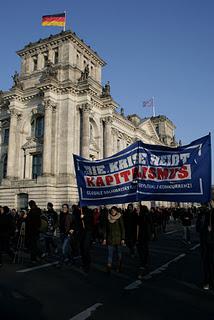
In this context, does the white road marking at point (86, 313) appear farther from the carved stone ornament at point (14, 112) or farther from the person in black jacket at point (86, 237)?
the carved stone ornament at point (14, 112)

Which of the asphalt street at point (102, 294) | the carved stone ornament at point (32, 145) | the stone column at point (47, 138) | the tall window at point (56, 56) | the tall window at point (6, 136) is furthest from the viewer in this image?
the tall window at point (6, 136)

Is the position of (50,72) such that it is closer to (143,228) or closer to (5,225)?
(5,225)

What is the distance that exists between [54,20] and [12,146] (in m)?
16.6

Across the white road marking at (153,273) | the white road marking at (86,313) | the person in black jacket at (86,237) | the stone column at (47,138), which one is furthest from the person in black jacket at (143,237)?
the stone column at (47,138)

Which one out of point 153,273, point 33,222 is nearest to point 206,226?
point 153,273

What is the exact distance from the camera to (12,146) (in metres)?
36.0

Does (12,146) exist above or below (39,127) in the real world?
below

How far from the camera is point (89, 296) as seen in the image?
626 centimetres

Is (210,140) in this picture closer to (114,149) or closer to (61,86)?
(61,86)

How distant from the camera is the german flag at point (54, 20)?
38.0 metres

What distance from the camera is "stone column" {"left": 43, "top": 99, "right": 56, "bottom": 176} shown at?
3250 cm

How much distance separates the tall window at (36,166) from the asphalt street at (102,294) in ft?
86.7

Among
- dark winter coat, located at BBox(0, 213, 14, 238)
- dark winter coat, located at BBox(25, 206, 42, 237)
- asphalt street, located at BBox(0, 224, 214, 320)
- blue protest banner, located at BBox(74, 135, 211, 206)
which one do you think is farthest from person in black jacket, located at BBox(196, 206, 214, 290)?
dark winter coat, located at BBox(0, 213, 14, 238)

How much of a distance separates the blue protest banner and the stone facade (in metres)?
23.0
